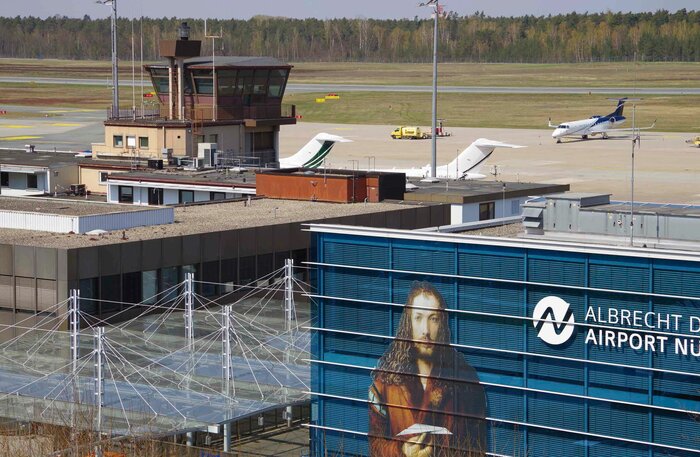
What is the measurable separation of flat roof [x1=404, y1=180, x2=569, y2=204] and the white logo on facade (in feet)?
91.5

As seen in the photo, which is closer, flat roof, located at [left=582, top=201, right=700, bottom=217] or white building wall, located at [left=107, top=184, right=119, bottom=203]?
flat roof, located at [left=582, top=201, right=700, bottom=217]

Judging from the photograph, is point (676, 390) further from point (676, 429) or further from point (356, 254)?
point (356, 254)

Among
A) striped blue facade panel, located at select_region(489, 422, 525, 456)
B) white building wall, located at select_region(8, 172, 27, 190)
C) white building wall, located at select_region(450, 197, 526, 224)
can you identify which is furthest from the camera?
white building wall, located at select_region(8, 172, 27, 190)

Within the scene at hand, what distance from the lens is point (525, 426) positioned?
32.0 metres

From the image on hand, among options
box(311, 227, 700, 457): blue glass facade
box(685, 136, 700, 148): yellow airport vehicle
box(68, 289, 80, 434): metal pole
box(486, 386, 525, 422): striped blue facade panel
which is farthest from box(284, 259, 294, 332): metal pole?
box(685, 136, 700, 148): yellow airport vehicle

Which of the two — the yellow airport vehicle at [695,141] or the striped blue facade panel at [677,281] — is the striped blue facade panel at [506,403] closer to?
the striped blue facade panel at [677,281]

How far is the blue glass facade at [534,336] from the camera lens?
30.0m

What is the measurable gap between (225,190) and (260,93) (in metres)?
18.0

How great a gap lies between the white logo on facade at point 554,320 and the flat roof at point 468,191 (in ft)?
91.5

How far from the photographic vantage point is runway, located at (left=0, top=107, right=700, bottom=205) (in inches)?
4296

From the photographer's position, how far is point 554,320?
31625 millimetres

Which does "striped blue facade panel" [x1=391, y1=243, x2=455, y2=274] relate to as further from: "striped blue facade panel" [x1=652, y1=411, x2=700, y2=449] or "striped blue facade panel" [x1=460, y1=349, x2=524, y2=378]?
"striped blue facade panel" [x1=652, y1=411, x2=700, y2=449]

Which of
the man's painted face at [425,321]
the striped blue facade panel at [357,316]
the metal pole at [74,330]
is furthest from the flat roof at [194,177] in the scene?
the man's painted face at [425,321]

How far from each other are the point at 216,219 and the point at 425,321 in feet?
70.9
